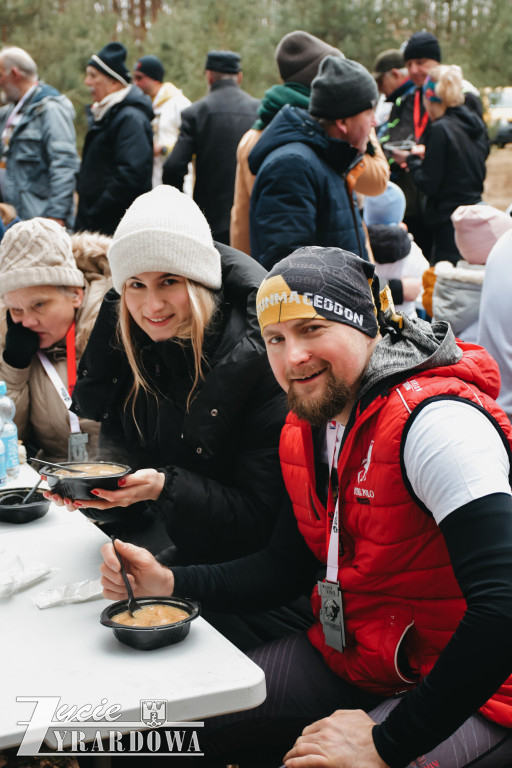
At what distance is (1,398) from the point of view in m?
3.11

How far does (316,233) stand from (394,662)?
2.40 meters

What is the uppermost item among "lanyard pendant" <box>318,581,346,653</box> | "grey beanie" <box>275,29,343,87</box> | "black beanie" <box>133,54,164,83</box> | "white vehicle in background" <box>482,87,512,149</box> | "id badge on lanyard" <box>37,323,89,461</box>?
"grey beanie" <box>275,29,343,87</box>

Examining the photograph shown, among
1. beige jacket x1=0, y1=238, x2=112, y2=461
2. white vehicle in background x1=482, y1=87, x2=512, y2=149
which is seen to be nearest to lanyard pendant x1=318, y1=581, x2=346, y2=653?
beige jacket x1=0, y1=238, x2=112, y2=461

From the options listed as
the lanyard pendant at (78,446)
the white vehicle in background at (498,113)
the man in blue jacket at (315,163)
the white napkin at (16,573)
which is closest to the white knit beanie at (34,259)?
the lanyard pendant at (78,446)

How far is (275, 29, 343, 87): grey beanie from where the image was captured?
4.15 m

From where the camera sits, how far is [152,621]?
1.71 m

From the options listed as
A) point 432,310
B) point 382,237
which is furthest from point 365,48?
point 432,310

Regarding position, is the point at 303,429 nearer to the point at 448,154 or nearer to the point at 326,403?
the point at 326,403

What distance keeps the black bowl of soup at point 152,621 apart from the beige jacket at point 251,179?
2.68 meters

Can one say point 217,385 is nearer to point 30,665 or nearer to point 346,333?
point 346,333

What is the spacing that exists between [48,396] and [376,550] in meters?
2.02

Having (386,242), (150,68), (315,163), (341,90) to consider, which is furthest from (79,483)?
(150,68)

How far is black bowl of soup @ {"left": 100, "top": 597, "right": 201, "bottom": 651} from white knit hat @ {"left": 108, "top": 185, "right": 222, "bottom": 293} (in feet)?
3.54

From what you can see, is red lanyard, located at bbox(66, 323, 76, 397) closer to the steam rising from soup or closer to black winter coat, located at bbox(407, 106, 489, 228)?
the steam rising from soup
